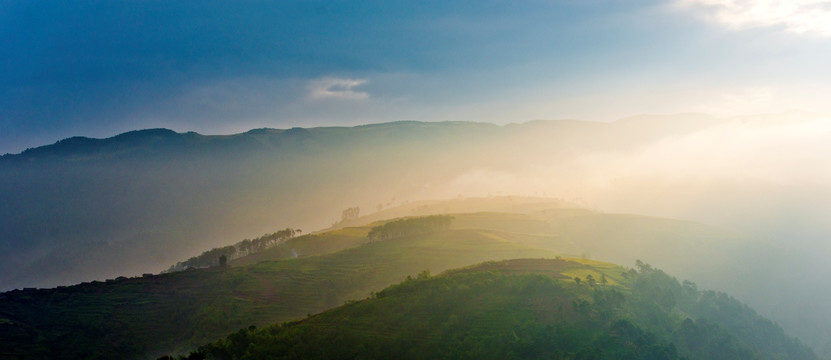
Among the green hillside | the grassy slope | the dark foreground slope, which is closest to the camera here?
the dark foreground slope

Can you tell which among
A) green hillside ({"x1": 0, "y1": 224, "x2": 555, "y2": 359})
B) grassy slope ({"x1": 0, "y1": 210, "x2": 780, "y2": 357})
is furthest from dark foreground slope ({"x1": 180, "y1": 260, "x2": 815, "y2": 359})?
green hillside ({"x1": 0, "y1": 224, "x2": 555, "y2": 359})

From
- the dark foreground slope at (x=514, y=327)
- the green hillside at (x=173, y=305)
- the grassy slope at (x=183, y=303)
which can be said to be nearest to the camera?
the dark foreground slope at (x=514, y=327)

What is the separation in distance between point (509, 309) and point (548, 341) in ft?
53.7

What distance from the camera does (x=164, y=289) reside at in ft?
493

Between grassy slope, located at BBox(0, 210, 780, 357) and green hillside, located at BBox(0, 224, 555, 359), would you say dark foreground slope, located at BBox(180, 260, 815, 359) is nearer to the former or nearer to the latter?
grassy slope, located at BBox(0, 210, 780, 357)

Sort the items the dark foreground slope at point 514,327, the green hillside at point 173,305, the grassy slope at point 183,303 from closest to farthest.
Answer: the dark foreground slope at point 514,327 → the green hillside at point 173,305 → the grassy slope at point 183,303

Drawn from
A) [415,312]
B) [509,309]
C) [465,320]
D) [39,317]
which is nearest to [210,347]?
[415,312]

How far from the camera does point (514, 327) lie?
95562mm

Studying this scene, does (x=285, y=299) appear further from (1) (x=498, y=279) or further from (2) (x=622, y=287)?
(2) (x=622, y=287)

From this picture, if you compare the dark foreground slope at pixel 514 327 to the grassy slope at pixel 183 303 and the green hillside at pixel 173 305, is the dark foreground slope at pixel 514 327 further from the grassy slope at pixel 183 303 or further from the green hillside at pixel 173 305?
the green hillside at pixel 173 305

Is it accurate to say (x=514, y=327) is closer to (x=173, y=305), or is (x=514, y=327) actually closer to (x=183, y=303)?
(x=183, y=303)

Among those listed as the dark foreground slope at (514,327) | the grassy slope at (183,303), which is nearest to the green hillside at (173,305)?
the grassy slope at (183,303)

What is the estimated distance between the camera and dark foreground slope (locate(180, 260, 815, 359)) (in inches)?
3410

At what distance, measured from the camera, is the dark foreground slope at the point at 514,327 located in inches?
3410
